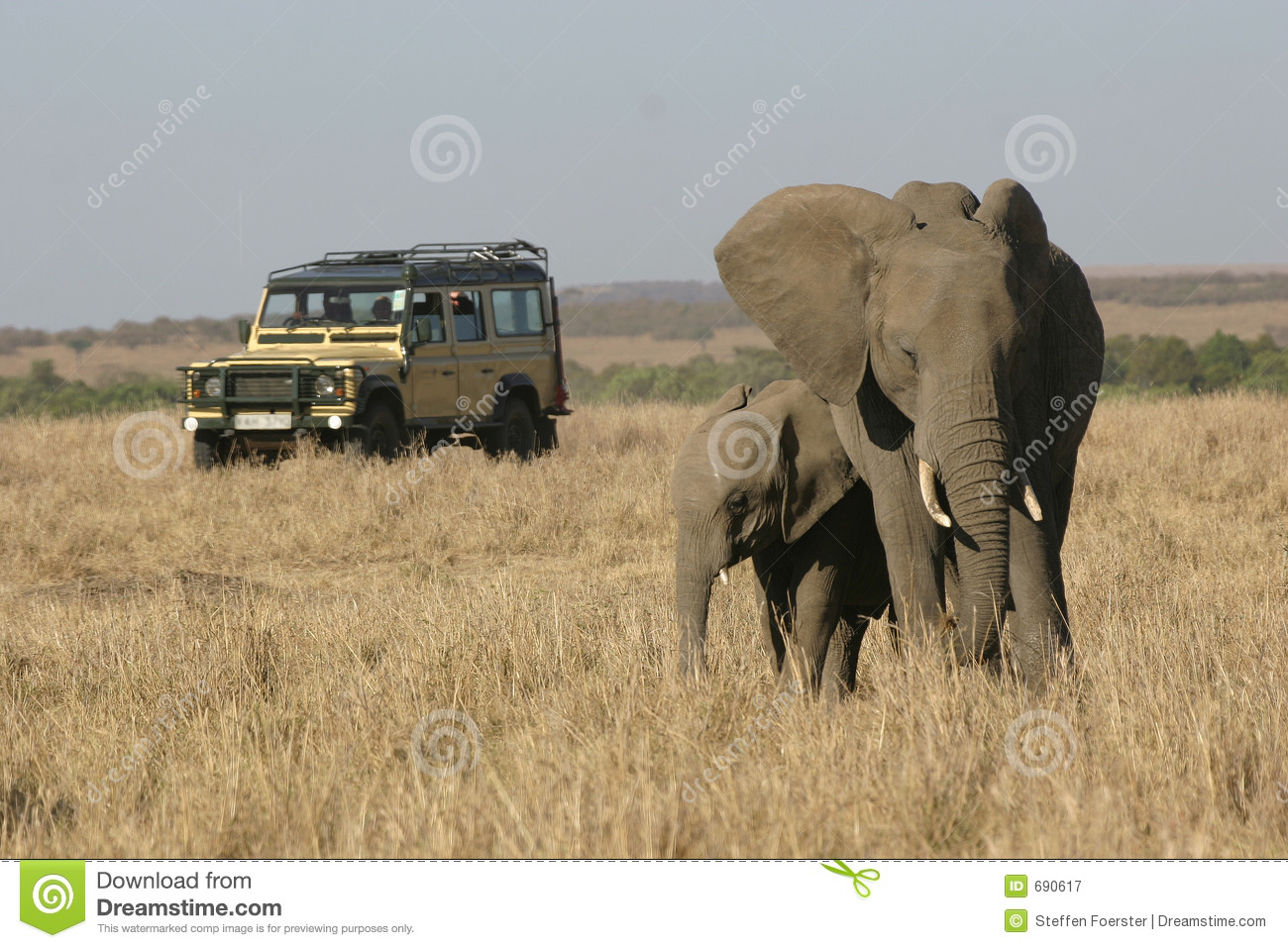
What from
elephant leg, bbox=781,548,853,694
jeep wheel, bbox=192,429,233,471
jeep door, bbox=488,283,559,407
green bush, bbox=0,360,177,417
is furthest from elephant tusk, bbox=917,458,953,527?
green bush, bbox=0,360,177,417

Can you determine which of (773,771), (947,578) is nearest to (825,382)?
(947,578)

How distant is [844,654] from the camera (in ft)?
20.8

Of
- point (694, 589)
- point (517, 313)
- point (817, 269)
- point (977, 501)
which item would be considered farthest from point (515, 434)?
point (977, 501)

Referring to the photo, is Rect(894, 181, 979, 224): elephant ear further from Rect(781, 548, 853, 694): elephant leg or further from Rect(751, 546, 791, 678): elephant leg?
Rect(751, 546, 791, 678): elephant leg

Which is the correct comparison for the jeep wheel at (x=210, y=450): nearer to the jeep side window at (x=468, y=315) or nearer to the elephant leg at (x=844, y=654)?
the jeep side window at (x=468, y=315)

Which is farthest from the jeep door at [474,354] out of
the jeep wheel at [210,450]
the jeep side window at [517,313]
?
the jeep wheel at [210,450]

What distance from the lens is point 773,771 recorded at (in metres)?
4.43

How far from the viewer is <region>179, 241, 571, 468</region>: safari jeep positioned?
1622cm

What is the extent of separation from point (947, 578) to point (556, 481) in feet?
27.5

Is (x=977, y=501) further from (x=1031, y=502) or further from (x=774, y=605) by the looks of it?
(x=774, y=605)

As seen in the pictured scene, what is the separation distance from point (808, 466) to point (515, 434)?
43.2 feet

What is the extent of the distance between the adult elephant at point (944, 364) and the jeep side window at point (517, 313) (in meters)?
12.7

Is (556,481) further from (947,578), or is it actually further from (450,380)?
(947,578)

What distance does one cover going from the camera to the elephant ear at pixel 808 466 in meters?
5.92
